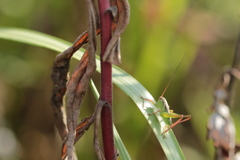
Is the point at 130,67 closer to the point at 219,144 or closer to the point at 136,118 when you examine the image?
the point at 136,118

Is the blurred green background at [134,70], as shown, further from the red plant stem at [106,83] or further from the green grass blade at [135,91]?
the red plant stem at [106,83]

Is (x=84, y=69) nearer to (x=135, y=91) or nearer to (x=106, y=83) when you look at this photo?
(x=106, y=83)

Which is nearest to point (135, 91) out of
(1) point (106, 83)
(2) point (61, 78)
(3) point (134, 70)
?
(2) point (61, 78)

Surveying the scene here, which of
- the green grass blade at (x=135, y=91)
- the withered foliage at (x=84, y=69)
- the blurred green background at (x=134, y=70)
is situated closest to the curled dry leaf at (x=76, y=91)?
the withered foliage at (x=84, y=69)

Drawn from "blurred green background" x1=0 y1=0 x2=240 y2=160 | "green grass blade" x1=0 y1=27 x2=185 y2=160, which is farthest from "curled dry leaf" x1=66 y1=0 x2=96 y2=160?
"blurred green background" x1=0 y1=0 x2=240 y2=160

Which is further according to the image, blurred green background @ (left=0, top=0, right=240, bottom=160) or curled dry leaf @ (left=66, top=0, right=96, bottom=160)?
blurred green background @ (left=0, top=0, right=240, bottom=160)

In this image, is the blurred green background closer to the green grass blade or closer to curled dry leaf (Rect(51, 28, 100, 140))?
the green grass blade

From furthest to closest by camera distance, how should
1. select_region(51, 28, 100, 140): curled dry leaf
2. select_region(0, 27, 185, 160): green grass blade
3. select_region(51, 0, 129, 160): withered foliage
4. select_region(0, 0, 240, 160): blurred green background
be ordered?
select_region(0, 0, 240, 160): blurred green background < select_region(0, 27, 185, 160): green grass blade < select_region(51, 28, 100, 140): curled dry leaf < select_region(51, 0, 129, 160): withered foliage

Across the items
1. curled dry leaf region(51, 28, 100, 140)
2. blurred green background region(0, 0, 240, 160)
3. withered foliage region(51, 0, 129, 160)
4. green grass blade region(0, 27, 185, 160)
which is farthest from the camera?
blurred green background region(0, 0, 240, 160)
